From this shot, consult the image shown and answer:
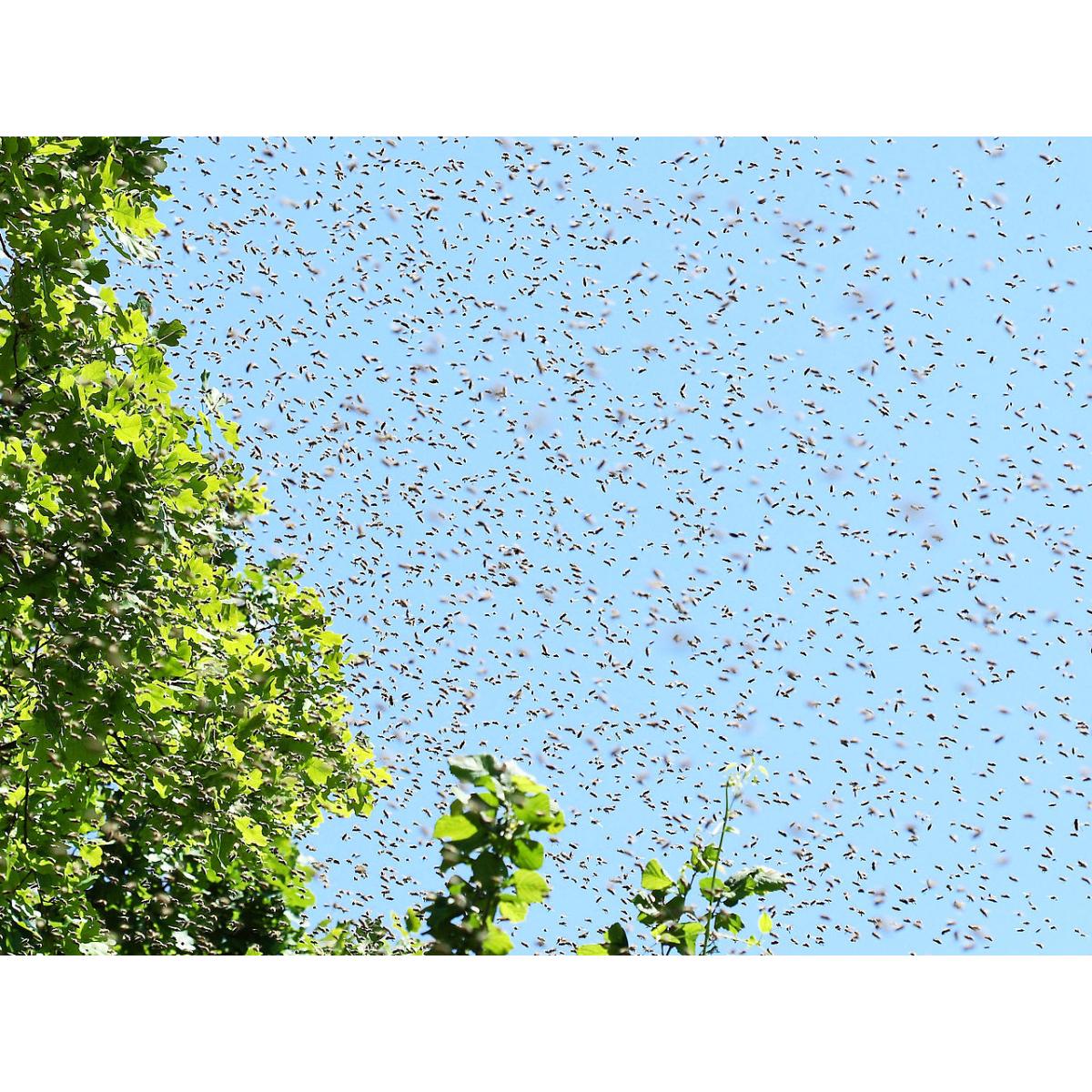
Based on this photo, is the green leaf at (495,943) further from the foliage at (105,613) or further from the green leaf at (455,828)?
the foliage at (105,613)

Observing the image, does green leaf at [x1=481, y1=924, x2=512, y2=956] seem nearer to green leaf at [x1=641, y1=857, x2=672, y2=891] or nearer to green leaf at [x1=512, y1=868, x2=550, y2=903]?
green leaf at [x1=512, y1=868, x2=550, y2=903]

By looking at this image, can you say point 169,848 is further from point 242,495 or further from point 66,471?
point 66,471

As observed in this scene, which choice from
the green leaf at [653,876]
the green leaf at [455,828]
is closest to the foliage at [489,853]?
the green leaf at [455,828]

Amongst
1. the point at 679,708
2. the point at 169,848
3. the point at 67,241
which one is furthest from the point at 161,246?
the point at 169,848

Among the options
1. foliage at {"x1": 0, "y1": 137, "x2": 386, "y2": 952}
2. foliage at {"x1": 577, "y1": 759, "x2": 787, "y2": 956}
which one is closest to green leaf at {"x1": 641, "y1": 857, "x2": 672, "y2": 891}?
foliage at {"x1": 577, "y1": 759, "x2": 787, "y2": 956}

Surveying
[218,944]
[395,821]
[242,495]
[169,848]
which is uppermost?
[242,495]

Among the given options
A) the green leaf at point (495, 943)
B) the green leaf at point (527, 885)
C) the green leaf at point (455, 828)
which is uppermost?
the green leaf at point (455, 828)
